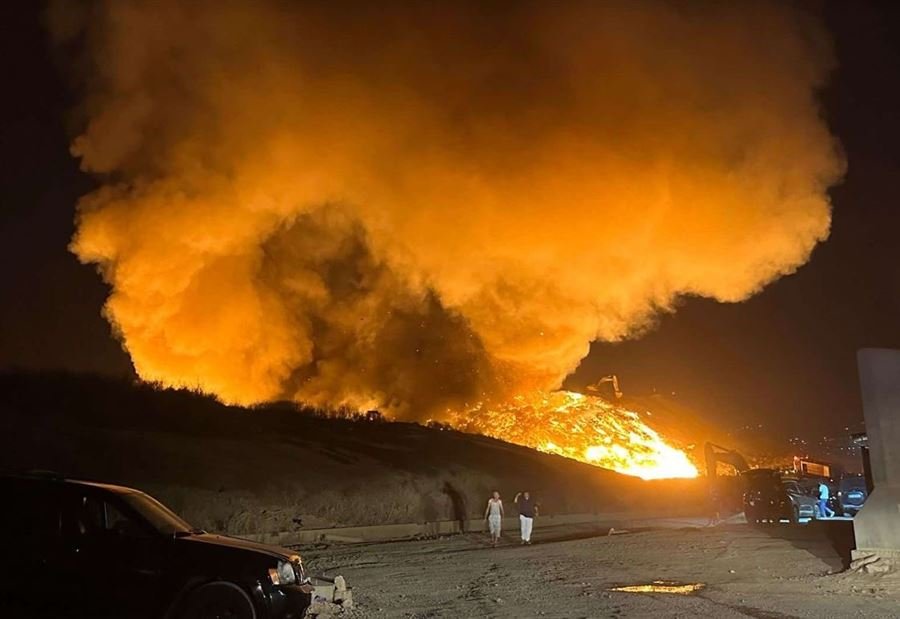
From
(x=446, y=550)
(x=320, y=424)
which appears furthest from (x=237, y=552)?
(x=320, y=424)

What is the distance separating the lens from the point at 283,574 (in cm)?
718

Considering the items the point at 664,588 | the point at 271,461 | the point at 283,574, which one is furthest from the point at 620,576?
the point at 271,461

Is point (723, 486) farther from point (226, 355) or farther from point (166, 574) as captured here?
point (226, 355)

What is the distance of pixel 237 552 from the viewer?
23.2 ft

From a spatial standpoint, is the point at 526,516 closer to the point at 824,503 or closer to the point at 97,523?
the point at 824,503

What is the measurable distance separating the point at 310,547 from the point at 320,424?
17.1 meters

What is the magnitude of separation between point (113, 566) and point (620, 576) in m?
9.18

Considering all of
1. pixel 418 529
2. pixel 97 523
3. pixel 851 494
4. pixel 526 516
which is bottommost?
pixel 418 529

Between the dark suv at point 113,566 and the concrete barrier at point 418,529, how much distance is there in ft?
43.7

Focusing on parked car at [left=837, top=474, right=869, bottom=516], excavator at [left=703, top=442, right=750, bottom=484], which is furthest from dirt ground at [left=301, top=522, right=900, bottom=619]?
excavator at [left=703, top=442, right=750, bottom=484]

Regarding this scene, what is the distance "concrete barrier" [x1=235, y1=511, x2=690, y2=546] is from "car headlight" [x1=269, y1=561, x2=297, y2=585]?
13.2 m

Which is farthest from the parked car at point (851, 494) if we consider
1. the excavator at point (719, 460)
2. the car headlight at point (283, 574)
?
the car headlight at point (283, 574)

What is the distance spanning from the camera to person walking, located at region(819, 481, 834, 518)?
27.9 meters

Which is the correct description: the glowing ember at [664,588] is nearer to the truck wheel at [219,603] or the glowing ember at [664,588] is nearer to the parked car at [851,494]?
the truck wheel at [219,603]
